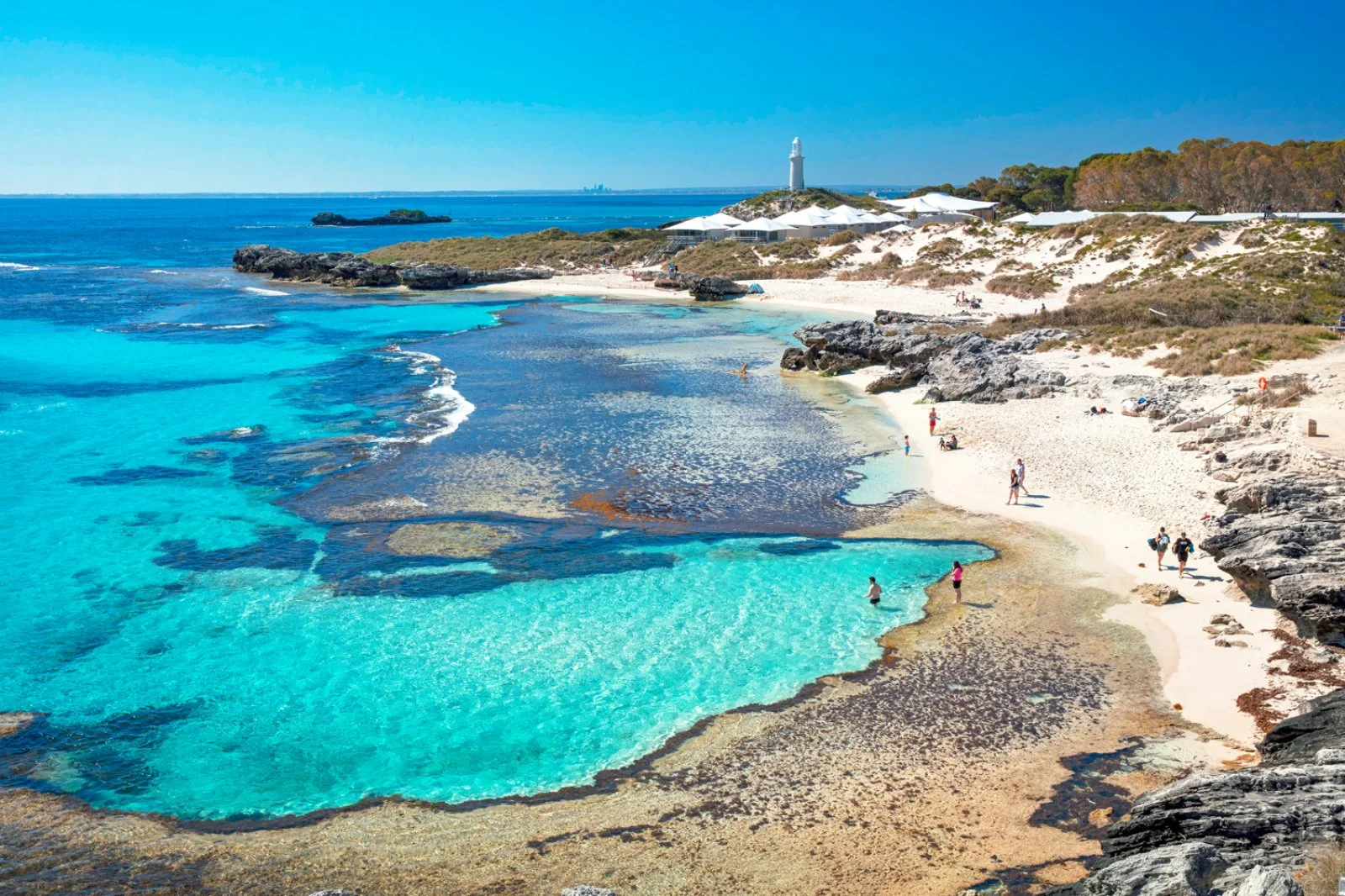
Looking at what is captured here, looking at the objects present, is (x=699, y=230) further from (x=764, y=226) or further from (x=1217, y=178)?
(x=1217, y=178)

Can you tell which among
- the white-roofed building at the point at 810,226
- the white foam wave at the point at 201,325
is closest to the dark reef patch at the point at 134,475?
the white foam wave at the point at 201,325

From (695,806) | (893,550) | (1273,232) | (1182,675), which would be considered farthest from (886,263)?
(695,806)

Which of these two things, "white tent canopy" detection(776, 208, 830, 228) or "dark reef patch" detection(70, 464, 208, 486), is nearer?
"dark reef patch" detection(70, 464, 208, 486)

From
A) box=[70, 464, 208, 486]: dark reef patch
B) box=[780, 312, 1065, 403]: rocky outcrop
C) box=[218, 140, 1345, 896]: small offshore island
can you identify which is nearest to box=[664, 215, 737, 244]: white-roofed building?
box=[218, 140, 1345, 896]: small offshore island

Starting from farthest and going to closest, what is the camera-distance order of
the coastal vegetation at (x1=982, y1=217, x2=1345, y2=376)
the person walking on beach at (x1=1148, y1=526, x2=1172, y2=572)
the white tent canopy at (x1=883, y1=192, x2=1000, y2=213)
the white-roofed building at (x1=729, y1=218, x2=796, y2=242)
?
the white tent canopy at (x1=883, y1=192, x2=1000, y2=213) < the white-roofed building at (x1=729, y1=218, x2=796, y2=242) < the coastal vegetation at (x1=982, y1=217, x2=1345, y2=376) < the person walking on beach at (x1=1148, y1=526, x2=1172, y2=572)

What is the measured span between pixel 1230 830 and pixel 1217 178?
79418 mm

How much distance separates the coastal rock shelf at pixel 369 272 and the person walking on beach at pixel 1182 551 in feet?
215

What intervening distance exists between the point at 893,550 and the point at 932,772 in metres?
8.84

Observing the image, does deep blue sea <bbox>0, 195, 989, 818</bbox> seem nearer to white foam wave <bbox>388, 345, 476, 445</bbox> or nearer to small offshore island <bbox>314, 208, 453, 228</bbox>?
white foam wave <bbox>388, 345, 476, 445</bbox>

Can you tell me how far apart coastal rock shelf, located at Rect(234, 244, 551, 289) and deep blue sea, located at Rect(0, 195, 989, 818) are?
109 ft

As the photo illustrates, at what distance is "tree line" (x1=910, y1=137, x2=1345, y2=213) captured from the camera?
69562mm

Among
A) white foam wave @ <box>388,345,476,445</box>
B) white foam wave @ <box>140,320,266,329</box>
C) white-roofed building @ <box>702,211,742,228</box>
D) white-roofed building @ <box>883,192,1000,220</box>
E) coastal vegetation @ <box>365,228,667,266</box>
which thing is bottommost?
white foam wave @ <box>388,345,476,445</box>

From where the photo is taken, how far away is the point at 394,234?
14525 cm

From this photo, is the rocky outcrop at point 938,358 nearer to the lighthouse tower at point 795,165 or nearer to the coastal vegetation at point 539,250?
the coastal vegetation at point 539,250
